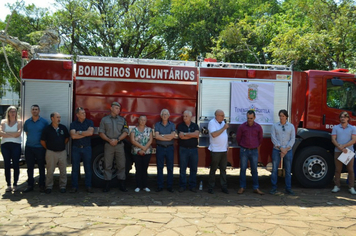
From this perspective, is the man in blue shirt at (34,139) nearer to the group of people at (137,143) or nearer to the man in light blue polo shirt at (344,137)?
the group of people at (137,143)

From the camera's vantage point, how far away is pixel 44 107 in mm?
6922

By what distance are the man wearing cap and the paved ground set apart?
431 mm

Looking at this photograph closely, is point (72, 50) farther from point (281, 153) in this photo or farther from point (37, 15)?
point (281, 153)

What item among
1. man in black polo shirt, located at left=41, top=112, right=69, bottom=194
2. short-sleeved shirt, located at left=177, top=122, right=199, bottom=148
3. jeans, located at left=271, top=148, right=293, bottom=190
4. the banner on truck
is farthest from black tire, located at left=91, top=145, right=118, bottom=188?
jeans, located at left=271, top=148, right=293, bottom=190

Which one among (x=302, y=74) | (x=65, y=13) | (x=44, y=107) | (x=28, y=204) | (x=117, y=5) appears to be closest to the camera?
(x=28, y=204)

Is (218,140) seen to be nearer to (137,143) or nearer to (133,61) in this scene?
(137,143)

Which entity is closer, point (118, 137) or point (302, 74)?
point (118, 137)

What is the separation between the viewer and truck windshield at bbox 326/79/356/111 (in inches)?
294

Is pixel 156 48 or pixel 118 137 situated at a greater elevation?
pixel 156 48

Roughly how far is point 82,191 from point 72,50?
16.3 metres

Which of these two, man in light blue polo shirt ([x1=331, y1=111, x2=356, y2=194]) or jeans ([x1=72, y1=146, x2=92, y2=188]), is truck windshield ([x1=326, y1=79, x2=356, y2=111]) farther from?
jeans ([x1=72, y1=146, x2=92, y2=188])

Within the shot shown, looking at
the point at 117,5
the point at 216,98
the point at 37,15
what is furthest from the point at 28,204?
the point at 37,15

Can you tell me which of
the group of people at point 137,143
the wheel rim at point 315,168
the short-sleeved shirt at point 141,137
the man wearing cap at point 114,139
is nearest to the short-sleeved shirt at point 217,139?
the group of people at point 137,143

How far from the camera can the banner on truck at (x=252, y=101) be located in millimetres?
7266
